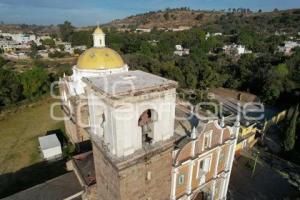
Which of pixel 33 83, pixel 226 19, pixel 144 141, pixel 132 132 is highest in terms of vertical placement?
pixel 226 19

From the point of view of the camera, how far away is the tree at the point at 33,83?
47000mm

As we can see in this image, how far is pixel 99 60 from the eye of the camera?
2516 centimetres

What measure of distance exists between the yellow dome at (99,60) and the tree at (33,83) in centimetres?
2714

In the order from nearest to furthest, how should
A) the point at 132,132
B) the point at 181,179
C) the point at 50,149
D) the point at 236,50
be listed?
the point at 132,132, the point at 181,179, the point at 50,149, the point at 236,50

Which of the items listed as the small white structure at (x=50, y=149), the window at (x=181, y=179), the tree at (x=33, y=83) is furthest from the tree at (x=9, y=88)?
the window at (x=181, y=179)

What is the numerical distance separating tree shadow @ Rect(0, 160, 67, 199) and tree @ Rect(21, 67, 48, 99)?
85.4 feet

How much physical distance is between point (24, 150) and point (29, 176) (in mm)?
6368

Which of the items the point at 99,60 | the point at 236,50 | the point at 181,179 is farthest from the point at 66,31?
the point at 181,179

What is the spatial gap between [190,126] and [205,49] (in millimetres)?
75566

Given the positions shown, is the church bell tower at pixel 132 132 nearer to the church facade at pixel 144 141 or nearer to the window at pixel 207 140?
the church facade at pixel 144 141

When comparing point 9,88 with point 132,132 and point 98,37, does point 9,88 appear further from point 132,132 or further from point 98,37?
point 132,132

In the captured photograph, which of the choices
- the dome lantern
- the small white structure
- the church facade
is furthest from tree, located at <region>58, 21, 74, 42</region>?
the church facade

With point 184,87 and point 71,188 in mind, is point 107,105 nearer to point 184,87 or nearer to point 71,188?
point 71,188

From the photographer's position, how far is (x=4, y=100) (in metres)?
43.5
